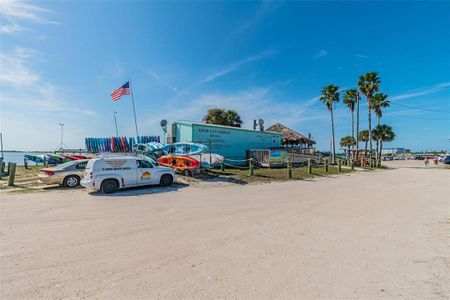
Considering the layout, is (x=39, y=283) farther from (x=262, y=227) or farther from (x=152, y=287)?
(x=262, y=227)

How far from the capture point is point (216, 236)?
5297 mm

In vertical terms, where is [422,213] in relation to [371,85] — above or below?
below

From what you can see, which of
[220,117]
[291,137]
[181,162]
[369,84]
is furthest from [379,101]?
[181,162]

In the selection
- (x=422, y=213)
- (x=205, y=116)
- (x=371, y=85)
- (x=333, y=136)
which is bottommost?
(x=422, y=213)

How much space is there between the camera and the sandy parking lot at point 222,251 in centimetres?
324

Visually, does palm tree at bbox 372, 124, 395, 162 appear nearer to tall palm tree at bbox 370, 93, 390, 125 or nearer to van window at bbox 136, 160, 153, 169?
tall palm tree at bbox 370, 93, 390, 125

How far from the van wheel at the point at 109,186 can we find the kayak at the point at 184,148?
655 centimetres

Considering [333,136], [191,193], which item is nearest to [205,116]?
[333,136]

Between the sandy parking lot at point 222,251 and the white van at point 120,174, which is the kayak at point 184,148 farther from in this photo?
the sandy parking lot at point 222,251

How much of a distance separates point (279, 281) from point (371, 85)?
133 feet

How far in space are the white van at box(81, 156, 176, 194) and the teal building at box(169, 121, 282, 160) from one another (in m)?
9.17

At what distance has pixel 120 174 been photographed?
11.1 metres

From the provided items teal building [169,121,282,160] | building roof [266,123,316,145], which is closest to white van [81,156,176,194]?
teal building [169,121,282,160]

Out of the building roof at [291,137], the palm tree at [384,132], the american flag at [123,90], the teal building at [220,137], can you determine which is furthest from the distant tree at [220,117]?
the palm tree at [384,132]
